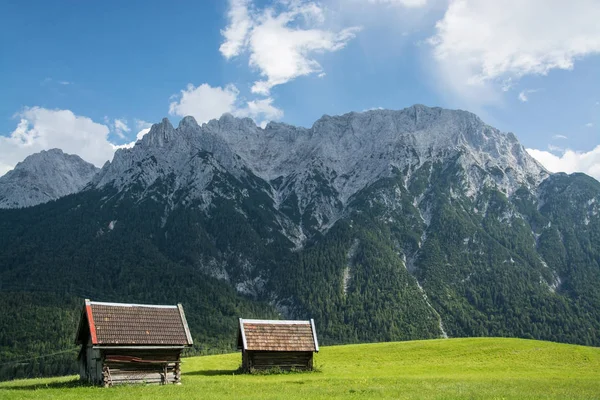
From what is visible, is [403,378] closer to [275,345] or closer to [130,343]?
[275,345]

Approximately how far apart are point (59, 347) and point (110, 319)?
Result: 557 ft

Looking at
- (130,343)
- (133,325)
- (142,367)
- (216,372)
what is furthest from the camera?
(216,372)

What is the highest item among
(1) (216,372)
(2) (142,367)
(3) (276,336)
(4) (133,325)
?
(4) (133,325)

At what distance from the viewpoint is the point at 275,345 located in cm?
5641

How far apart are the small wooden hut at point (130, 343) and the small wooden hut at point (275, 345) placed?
10099 mm

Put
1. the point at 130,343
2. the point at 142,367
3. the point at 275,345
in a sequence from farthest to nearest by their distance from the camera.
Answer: the point at 275,345, the point at 142,367, the point at 130,343

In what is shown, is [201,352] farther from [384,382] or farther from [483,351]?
[384,382]

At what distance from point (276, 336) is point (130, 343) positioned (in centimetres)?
1788

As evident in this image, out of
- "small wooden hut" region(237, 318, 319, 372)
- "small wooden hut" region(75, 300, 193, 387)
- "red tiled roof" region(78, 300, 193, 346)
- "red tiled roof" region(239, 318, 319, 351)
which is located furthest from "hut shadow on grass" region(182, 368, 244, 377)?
"red tiled roof" region(78, 300, 193, 346)

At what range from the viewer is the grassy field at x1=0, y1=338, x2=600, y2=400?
35312 millimetres

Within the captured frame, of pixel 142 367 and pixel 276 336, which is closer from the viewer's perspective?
Answer: pixel 142 367

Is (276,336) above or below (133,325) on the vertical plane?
below

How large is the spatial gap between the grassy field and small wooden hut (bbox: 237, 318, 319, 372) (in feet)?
7.20

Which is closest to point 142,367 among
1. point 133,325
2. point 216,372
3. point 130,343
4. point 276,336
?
point 130,343
